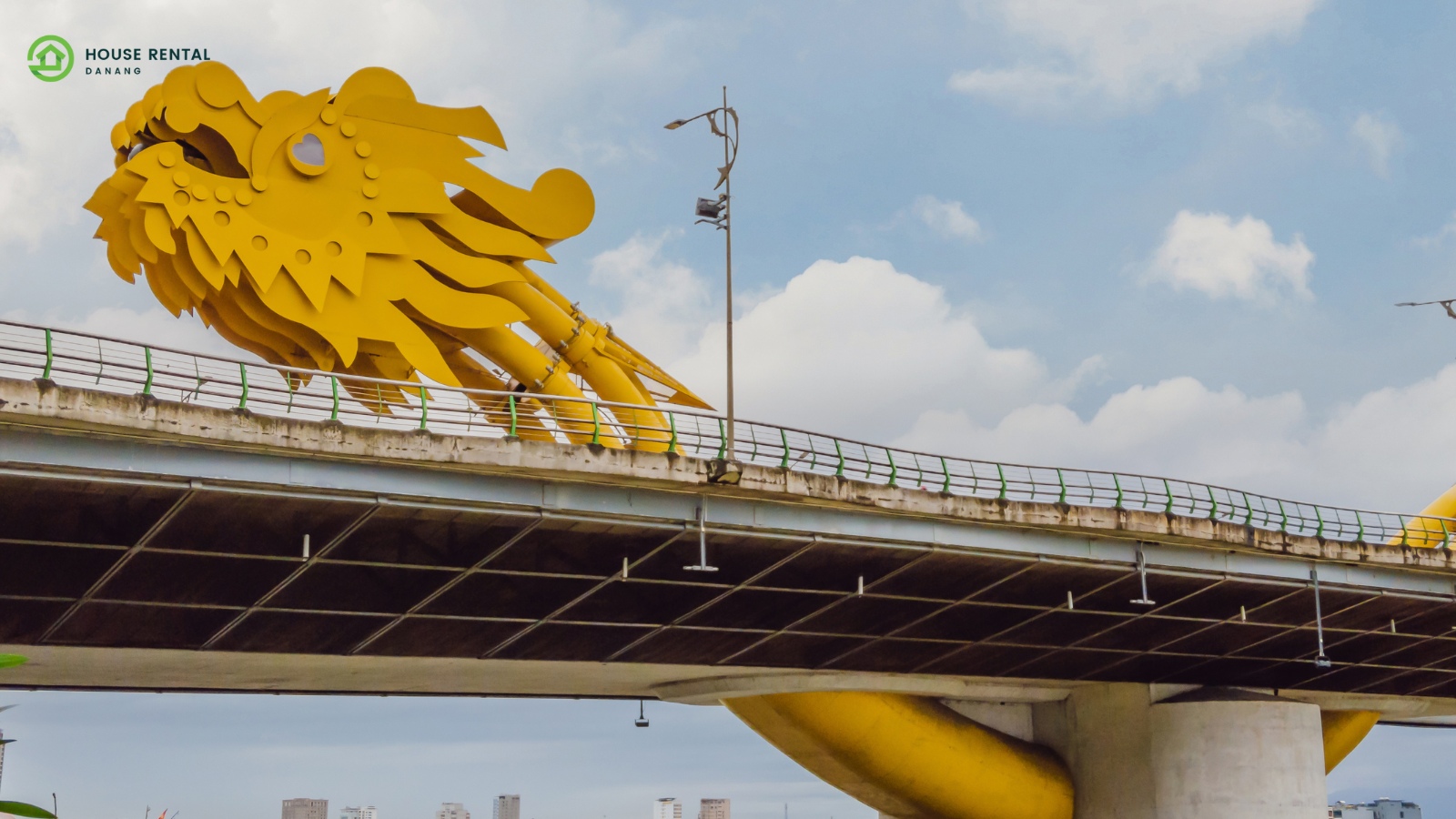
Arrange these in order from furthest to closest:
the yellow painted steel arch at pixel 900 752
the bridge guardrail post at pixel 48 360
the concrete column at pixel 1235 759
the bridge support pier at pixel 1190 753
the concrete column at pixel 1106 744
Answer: the concrete column at pixel 1106 744 < the bridge support pier at pixel 1190 753 < the concrete column at pixel 1235 759 < the yellow painted steel arch at pixel 900 752 < the bridge guardrail post at pixel 48 360

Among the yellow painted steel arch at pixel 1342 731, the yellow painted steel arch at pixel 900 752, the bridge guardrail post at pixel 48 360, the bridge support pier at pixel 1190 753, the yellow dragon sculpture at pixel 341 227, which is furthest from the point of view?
the yellow painted steel arch at pixel 1342 731

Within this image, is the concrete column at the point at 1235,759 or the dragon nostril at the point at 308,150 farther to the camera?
the concrete column at the point at 1235,759

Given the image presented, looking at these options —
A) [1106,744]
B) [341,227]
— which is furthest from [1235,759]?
[341,227]

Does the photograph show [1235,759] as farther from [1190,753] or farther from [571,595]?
[571,595]

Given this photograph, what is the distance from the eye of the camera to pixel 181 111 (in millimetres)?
38406

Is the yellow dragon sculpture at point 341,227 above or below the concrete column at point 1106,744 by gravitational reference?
above

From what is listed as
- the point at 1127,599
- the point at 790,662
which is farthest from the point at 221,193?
the point at 1127,599

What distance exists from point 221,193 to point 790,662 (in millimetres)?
20588

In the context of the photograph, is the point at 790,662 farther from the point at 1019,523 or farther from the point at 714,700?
the point at 1019,523

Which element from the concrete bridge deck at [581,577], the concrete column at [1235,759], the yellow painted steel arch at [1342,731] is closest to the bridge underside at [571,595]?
the concrete bridge deck at [581,577]

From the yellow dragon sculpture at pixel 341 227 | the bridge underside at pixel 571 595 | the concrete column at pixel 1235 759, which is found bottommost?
the concrete column at pixel 1235 759

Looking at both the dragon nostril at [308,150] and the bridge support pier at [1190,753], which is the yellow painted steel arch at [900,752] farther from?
the dragon nostril at [308,150]

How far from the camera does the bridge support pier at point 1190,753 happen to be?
4612 cm

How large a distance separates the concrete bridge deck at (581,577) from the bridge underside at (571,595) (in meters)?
0.09
